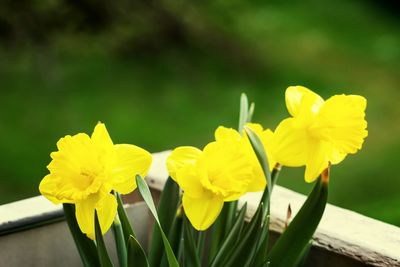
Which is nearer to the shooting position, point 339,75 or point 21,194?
point 21,194

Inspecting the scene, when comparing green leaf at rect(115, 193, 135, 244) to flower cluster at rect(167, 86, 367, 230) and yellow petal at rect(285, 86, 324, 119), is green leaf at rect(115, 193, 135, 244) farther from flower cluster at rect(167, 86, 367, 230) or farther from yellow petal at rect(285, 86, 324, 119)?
yellow petal at rect(285, 86, 324, 119)

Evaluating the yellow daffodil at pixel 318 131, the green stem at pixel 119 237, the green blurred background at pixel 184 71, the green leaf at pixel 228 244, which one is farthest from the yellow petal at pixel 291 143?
the green blurred background at pixel 184 71

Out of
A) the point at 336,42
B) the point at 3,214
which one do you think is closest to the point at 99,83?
the point at 336,42

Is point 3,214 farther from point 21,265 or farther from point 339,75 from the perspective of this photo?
point 339,75

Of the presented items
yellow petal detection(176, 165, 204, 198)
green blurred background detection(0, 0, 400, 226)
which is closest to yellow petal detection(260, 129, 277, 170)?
yellow petal detection(176, 165, 204, 198)

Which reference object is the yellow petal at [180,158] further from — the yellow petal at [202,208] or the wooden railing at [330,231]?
the wooden railing at [330,231]
